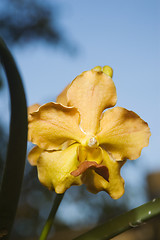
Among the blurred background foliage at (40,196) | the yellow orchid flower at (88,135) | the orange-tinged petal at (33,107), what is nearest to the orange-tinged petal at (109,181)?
the yellow orchid flower at (88,135)

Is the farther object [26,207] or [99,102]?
[26,207]

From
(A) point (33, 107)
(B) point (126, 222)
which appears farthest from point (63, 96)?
(B) point (126, 222)

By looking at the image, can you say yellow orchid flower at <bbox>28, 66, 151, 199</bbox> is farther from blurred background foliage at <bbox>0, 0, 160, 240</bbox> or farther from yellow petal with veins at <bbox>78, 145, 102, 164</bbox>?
blurred background foliage at <bbox>0, 0, 160, 240</bbox>

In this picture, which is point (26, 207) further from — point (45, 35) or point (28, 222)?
point (45, 35)

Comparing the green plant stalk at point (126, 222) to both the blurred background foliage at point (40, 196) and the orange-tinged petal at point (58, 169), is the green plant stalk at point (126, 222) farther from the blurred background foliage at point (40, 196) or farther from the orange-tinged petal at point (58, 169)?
the blurred background foliage at point (40, 196)

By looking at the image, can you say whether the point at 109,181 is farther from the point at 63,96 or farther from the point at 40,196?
the point at 40,196

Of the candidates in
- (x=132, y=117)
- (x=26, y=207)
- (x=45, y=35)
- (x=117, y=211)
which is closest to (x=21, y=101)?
(x=132, y=117)
